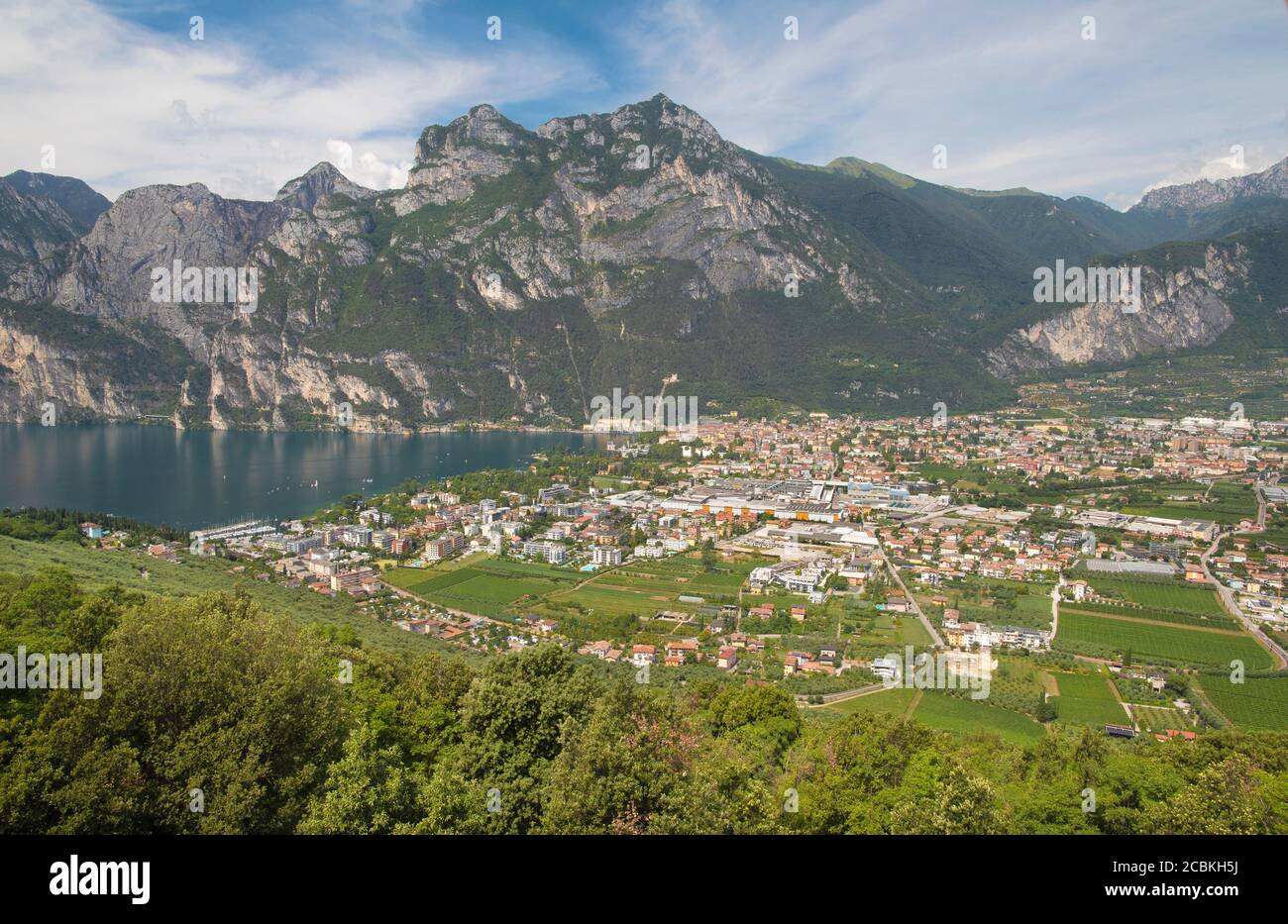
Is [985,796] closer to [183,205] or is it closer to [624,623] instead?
[624,623]

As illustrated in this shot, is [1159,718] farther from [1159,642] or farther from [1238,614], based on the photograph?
[1238,614]

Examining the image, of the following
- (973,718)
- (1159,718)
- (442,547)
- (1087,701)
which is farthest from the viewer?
(442,547)

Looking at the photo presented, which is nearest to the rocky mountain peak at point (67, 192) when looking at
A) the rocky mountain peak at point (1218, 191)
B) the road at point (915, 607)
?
the road at point (915, 607)

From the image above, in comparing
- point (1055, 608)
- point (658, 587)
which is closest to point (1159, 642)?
point (1055, 608)

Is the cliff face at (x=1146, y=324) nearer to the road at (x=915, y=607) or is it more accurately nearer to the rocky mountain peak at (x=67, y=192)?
the road at (x=915, y=607)
